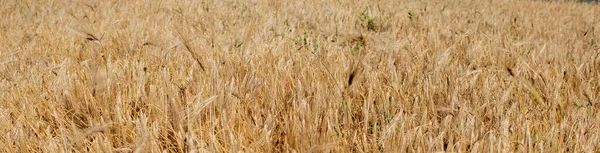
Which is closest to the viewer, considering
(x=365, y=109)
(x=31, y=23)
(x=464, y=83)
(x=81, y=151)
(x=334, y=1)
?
(x=81, y=151)

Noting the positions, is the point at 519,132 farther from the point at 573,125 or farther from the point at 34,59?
the point at 34,59

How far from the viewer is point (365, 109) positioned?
1455 mm

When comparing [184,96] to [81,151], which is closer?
[81,151]

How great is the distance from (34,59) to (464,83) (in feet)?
6.57

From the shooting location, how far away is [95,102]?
153cm

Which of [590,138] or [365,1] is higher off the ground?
[590,138]

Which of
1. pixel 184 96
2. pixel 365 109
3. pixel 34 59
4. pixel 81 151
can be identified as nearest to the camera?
pixel 81 151

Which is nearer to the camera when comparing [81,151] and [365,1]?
[81,151]

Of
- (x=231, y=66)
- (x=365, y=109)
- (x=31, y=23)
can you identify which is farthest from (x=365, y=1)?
(x=365, y=109)

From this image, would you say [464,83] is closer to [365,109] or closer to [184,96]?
[365,109]

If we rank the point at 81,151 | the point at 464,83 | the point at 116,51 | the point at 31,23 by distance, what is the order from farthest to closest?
the point at 31,23, the point at 116,51, the point at 464,83, the point at 81,151

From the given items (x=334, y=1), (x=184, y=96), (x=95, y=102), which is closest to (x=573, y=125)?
(x=184, y=96)

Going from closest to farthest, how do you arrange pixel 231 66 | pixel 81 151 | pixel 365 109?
pixel 81 151 < pixel 365 109 < pixel 231 66

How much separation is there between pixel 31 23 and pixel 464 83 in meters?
3.28
